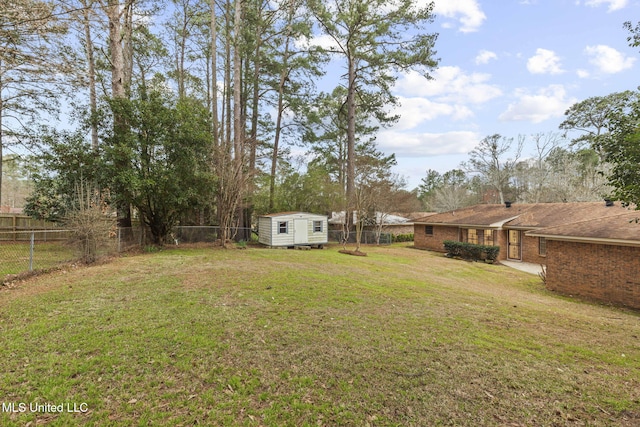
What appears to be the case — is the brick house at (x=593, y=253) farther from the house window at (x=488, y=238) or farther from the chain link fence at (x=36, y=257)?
the chain link fence at (x=36, y=257)

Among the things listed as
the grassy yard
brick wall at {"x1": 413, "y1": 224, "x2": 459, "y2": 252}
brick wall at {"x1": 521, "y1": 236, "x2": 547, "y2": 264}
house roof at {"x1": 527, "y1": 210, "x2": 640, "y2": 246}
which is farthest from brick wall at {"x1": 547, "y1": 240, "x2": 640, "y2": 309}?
brick wall at {"x1": 413, "y1": 224, "x2": 459, "y2": 252}

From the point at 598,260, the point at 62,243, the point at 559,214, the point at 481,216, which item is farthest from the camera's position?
the point at 481,216

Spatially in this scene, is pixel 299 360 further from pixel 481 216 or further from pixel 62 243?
pixel 481 216

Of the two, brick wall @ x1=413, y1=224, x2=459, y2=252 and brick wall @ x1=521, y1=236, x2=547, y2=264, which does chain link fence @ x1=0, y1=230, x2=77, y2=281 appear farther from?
brick wall @ x1=521, y1=236, x2=547, y2=264

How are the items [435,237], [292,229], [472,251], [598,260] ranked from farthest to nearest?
[435,237]
[292,229]
[472,251]
[598,260]

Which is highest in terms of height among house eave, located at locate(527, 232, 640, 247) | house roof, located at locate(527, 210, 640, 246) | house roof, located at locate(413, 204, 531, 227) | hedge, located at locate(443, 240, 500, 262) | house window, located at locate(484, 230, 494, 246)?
house roof, located at locate(413, 204, 531, 227)

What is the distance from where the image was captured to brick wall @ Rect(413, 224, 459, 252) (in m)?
19.7

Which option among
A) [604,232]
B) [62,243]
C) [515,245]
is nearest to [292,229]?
[62,243]

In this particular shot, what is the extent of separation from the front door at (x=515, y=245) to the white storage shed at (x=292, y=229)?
10916 millimetres

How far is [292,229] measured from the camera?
1738cm

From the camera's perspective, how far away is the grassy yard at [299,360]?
112 inches

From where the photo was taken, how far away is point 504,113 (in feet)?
81.5

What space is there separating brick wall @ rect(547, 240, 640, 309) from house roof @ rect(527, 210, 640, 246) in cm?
34

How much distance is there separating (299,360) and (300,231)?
14.0 m
